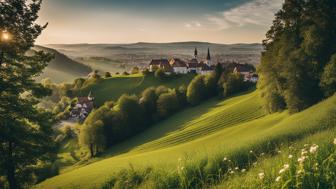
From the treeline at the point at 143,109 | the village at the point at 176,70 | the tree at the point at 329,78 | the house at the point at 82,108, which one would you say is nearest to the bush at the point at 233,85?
the treeline at the point at 143,109

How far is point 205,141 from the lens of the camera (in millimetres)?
50562

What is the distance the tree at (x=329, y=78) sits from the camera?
4131 centimetres

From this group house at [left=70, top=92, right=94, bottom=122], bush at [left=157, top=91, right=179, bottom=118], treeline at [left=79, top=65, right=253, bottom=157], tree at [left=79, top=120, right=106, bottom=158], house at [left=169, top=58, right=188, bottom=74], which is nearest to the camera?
tree at [left=79, top=120, right=106, bottom=158]

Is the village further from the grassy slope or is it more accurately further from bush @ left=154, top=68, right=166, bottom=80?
the grassy slope

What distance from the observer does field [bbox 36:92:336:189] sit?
580 inches

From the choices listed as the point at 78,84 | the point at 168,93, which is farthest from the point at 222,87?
the point at 78,84

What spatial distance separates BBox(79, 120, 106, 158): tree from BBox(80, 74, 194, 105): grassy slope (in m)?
50.3

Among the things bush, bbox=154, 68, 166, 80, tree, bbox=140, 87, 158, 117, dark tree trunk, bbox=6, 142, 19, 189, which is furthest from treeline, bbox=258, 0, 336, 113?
bush, bbox=154, 68, 166, 80

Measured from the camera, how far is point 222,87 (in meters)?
114

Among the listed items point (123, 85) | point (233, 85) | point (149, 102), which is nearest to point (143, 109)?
point (149, 102)

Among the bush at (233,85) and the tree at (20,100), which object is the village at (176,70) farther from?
the tree at (20,100)

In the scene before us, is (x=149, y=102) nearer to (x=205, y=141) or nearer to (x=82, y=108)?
(x=82, y=108)

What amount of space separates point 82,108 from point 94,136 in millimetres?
53708

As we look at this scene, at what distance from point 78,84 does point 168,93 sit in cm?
7477
